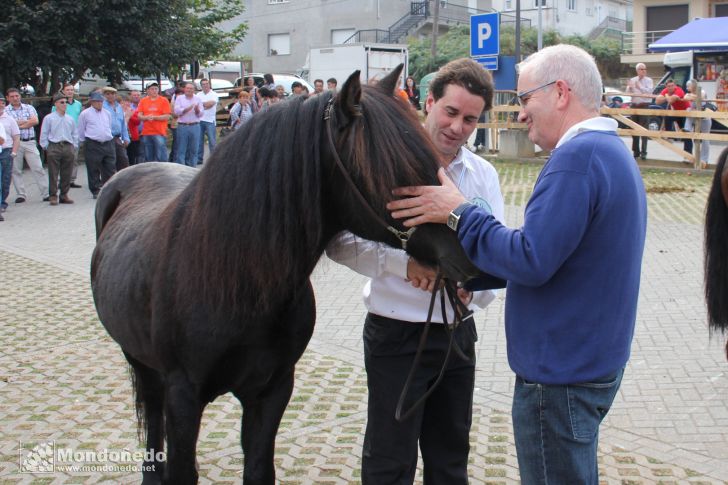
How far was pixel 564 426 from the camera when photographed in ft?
7.57

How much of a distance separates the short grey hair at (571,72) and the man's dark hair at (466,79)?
588 millimetres

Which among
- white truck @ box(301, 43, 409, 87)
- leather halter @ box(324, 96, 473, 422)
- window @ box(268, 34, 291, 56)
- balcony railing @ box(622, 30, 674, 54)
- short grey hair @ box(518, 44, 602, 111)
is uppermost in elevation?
window @ box(268, 34, 291, 56)

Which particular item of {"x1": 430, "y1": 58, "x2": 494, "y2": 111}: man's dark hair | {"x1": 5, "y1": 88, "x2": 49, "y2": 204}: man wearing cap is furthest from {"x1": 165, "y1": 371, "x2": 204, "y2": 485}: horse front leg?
{"x1": 5, "y1": 88, "x2": 49, "y2": 204}: man wearing cap

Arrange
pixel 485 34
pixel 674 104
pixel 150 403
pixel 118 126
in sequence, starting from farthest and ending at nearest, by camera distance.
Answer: pixel 674 104, pixel 485 34, pixel 118 126, pixel 150 403

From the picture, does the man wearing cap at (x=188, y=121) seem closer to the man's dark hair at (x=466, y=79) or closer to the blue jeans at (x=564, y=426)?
the man's dark hair at (x=466, y=79)

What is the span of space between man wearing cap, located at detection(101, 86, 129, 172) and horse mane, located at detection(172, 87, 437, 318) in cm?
1395

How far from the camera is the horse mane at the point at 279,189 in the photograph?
2.47 m

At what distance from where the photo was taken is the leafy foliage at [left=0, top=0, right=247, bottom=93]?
62.8ft

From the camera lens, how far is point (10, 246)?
11.2m

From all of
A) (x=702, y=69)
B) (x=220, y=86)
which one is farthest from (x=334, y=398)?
(x=220, y=86)

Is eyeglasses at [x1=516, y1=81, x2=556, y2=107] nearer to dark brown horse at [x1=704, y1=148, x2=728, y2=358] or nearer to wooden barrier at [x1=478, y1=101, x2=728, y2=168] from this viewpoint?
dark brown horse at [x1=704, y1=148, x2=728, y2=358]

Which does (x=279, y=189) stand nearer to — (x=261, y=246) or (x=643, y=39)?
(x=261, y=246)

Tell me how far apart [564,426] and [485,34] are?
16610mm

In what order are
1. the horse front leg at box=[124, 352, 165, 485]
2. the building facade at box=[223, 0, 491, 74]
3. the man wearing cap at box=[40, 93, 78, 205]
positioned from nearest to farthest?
the horse front leg at box=[124, 352, 165, 485]
the man wearing cap at box=[40, 93, 78, 205]
the building facade at box=[223, 0, 491, 74]
